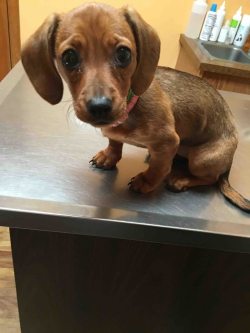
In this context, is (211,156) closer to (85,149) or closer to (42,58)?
(85,149)

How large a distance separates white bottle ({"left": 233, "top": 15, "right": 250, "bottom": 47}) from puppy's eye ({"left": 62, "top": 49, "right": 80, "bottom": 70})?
5.97 ft

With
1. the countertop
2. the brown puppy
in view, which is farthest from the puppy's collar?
the countertop

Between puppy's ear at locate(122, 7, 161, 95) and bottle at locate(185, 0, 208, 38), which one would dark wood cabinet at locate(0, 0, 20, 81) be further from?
puppy's ear at locate(122, 7, 161, 95)

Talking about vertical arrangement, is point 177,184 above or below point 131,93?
below

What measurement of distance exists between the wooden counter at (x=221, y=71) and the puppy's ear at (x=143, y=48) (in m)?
1.10

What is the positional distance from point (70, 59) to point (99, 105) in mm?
124

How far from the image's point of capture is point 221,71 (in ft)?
5.80

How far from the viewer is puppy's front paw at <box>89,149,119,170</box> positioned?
958 mm

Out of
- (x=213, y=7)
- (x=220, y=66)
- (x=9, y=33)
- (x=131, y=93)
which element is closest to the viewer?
(x=131, y=93)

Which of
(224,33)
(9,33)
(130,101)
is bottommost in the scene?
(9,33)

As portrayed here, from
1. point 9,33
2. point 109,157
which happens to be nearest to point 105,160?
point 109,157

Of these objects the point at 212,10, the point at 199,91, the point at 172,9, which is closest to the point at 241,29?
the point at 212,10

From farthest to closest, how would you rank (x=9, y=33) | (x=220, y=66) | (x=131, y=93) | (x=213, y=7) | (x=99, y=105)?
(x=9, y=33) → (x=213, y=7) → (x=220, y=66) → (x=131, y=93) → (x=99, y=105)

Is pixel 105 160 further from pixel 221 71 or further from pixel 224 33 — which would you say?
pixel 224 33
